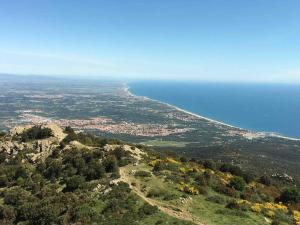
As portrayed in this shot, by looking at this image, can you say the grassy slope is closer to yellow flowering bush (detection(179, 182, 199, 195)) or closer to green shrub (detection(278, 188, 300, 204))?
yellow flowering bush (detection(179, 182, 199, 195))

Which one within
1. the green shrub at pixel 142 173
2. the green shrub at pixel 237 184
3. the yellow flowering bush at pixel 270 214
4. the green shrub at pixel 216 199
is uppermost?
the green shrub at pixel 142 173

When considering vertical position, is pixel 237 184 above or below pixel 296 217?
below

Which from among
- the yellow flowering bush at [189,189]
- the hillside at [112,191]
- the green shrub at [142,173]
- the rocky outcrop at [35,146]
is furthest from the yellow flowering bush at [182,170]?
the rocky outcrop at [35,146]

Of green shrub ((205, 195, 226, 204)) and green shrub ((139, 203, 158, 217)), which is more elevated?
green shrub ((139, 203, 158, 217))

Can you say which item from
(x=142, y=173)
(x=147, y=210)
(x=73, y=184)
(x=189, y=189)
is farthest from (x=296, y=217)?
(x=73, y=184)

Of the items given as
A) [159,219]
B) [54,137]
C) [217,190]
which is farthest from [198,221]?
[54,137]

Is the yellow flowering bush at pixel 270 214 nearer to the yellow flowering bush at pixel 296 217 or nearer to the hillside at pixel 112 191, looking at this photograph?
the hillside at pixel 112 191

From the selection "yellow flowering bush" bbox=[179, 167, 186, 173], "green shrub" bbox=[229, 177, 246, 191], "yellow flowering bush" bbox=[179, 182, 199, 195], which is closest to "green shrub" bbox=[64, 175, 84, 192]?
"yellow flowering bush" bbox=[179, 182, 199, 195]

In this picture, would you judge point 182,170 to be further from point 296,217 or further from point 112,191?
point 296,217

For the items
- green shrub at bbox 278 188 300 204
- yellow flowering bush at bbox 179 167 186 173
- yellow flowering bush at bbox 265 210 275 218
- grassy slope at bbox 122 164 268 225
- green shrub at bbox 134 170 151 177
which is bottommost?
green shrub at bbox 278 188 300 204
